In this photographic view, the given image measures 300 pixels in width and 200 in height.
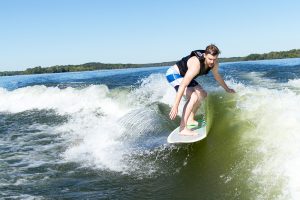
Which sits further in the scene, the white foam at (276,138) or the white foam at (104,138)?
the white foam at (104,138)

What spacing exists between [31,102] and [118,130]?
556 inches

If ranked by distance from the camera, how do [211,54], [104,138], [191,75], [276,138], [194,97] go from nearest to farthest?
[276,138] < [211,54] < [191,75] < [194,97] < [104,138]

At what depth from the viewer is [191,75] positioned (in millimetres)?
7262

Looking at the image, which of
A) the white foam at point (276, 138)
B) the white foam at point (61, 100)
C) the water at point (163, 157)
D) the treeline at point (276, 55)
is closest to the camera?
the white foam at point (276, 138)

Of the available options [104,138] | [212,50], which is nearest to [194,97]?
[212,50]

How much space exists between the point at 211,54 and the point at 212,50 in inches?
3.0

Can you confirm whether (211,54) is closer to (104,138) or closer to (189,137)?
(189,137)

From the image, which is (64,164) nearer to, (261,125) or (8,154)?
(8,154)

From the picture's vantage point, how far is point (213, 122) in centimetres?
910

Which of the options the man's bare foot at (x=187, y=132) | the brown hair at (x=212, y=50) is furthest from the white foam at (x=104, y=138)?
the brown hair at (x=212, y=50)

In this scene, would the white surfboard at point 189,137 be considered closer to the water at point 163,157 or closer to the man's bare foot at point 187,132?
the man's bare foot at point 187,132

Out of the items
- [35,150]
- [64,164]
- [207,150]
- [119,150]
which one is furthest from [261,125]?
[35,150]

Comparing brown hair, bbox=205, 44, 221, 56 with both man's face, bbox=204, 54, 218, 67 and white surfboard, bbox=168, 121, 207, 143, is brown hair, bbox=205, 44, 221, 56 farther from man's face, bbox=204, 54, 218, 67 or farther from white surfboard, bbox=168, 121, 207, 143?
white surfboard, bbox=168, 121, 207, 143

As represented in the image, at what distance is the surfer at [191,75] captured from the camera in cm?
719
